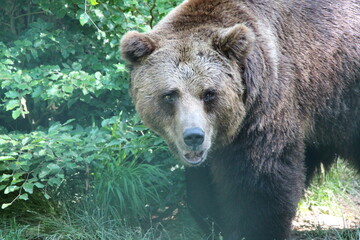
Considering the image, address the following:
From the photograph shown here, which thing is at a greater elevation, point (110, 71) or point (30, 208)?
→ point (110, 71)

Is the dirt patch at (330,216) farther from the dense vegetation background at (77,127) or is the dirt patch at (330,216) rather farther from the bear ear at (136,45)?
the bear ear at (136,45)

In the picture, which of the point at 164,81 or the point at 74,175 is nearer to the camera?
the point at 164,81

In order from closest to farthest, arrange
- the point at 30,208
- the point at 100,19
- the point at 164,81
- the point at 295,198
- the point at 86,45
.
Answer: the point at 164,81, the point at 295,198, the point at 30,208, the point at 100,19, the point at 86,45

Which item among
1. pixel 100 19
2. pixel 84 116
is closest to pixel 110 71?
pixel 100 19

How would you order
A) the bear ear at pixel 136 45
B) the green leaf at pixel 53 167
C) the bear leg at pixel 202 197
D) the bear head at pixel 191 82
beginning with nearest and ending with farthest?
the bear head at pixel 191 82, the bear ear at pixel 136 45, the green leaf at pixel 53 167, the bear leg at pixel 202 197

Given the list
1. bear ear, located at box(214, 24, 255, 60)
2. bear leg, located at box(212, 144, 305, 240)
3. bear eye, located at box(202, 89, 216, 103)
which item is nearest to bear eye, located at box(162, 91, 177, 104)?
bear eye, located at box(202, 89, 216, 103)

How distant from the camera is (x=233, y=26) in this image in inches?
194

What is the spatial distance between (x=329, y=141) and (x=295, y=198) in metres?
0.89

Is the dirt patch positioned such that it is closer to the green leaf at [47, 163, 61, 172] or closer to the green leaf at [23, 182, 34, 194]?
the green leaf at [47, 163, 61, 172]

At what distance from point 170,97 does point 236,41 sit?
2.24 ft

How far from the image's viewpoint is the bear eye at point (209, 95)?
4.73m

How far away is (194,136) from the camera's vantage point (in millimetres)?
4535

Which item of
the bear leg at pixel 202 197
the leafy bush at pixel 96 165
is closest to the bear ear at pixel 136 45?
the leafy bush at pixel 96 165

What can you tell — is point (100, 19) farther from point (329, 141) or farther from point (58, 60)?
point (329, 141)
